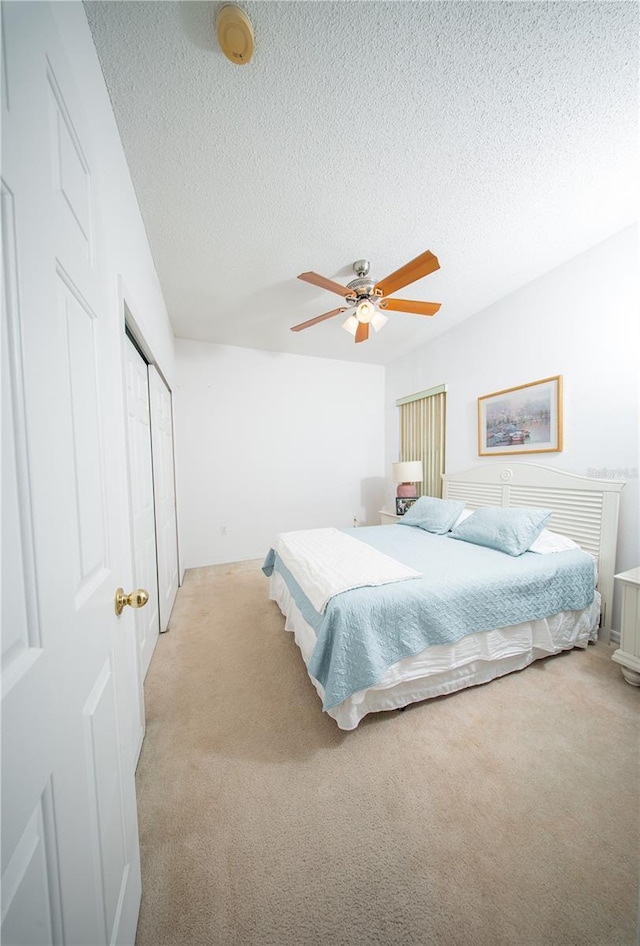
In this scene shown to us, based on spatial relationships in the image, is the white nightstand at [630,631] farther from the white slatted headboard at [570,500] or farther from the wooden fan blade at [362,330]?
the wooden fan blade at [362,330]

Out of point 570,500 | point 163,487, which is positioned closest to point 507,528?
point 570,500

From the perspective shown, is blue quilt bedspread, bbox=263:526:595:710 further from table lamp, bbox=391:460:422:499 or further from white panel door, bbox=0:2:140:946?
table lamp, bbox=391:460:422:499

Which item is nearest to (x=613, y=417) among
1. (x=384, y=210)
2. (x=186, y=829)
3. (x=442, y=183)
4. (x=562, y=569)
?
(x=562, y=569)

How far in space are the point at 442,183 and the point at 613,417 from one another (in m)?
1.79

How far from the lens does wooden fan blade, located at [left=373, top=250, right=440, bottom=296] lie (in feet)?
5.39

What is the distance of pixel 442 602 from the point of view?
154cm

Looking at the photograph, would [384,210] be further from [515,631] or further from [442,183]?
[515,631]

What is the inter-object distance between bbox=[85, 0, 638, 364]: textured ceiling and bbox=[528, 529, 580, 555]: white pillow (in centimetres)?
200

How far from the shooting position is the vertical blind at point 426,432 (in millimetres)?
3457

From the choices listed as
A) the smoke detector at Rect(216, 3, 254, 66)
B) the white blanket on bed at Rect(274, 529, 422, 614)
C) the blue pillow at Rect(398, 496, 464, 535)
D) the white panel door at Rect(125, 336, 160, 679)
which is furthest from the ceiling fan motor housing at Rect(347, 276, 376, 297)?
the blue pillow at Rect(398, 496, 464, 535)

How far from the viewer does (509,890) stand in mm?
918

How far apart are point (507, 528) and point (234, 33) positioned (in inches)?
105

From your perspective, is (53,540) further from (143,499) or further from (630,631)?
(630,631)

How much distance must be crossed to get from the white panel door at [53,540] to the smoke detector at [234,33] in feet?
2.12
